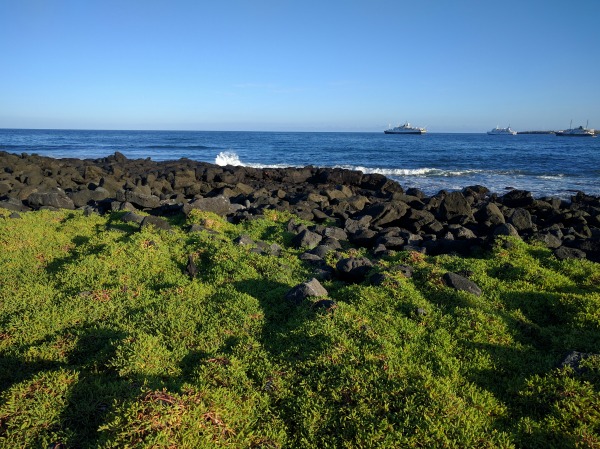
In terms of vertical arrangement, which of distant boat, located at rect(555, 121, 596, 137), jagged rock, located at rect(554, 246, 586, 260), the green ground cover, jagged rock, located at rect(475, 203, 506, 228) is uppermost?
distant boat, located at rect(555, 121, 596, 137)

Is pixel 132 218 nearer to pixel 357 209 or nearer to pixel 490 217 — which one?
pixel 357 209

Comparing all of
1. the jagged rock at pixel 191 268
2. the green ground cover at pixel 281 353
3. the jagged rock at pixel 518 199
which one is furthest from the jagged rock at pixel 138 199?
the jagged rock at pixel 518 199

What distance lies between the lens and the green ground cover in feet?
13.7

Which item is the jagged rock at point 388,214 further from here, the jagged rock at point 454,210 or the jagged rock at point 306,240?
the jagged rock at point 306,240

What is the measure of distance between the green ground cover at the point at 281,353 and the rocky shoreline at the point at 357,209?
180 cm

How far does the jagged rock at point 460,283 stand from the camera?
773 centimetres

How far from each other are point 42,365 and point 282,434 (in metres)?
3.33

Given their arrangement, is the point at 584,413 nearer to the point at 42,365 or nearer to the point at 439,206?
the point at 42,365

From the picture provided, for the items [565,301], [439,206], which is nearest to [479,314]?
[565,301]

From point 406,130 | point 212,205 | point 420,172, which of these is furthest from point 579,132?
point 212,205

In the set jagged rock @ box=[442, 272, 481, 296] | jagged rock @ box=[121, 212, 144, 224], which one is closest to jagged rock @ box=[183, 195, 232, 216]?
jagged rock @ box=[121, 212, 144, 224]

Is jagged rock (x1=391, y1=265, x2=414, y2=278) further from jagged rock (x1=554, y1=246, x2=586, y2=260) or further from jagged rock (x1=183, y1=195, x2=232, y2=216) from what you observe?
jagged rock (x1=183, y1=195, x2=232, y2=216)

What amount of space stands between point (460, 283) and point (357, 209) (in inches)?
371

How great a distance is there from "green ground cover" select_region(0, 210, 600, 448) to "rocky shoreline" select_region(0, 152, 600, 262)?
1799 mm
